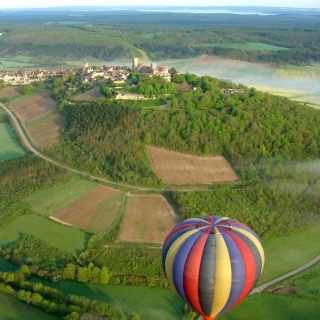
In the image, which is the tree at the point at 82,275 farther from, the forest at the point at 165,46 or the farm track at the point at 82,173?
the forest at the point at 165,46

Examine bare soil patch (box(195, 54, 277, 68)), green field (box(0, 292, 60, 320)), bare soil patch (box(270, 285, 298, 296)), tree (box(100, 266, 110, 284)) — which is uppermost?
green field (box(0, 292, 60, 320))

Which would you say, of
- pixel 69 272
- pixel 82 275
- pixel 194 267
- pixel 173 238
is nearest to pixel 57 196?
pixel 69 272

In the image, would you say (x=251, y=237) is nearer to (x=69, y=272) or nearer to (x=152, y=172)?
(x=69, y=272)

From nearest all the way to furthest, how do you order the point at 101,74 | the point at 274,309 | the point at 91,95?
the point at 274,309
the point at 91,95
the point at 101,74

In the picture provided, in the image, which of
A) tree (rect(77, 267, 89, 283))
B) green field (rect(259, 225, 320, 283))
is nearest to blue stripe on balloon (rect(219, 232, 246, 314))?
green field (rect(259, 225, 320, 283))

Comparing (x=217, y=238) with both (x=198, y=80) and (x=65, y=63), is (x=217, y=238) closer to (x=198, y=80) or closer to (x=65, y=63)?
(x=198, y=80)

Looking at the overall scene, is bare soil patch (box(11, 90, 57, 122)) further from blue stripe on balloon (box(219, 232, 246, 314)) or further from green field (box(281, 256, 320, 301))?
blue stripe on balloon (box(219, 232, 246, 314))
